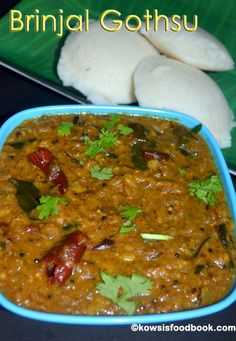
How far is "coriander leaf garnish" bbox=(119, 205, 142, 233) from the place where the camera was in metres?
2.37

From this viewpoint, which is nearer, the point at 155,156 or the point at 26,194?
the point at 26,194

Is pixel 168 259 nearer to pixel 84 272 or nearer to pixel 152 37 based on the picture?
pixel 84 272

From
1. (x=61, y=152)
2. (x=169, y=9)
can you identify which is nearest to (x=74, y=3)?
(x=169, y=9)

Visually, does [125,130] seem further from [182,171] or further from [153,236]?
[153,236]

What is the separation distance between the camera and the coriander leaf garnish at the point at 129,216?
2373 millimetres

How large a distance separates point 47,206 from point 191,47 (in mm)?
2008

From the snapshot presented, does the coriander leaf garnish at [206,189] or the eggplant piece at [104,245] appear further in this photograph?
the coriander leaf garnish at [206,189]

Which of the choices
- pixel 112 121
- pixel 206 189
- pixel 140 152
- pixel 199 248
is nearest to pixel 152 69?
pixel 112 121

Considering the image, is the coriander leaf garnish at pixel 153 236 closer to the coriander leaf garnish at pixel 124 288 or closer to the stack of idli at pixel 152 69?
the coriander leaf garnish at pixel 124 288

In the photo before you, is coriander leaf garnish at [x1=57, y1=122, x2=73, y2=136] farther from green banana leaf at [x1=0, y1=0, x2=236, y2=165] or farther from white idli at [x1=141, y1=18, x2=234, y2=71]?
white idli at [x1=141, y1=18, x2=234, y2=71]

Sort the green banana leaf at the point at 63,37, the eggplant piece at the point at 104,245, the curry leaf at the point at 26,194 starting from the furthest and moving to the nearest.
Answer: the green banana leaf at the point at 63,37
the curry leaf at the point at 26,194
the eggplant piece at the point at 104,245

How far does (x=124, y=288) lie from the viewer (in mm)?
2207

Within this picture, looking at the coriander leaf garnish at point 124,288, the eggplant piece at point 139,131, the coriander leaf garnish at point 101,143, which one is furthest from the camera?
the eggplant piece at point 139,131

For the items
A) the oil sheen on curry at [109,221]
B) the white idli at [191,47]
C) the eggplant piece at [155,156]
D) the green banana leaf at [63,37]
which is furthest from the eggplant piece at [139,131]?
the white idli at [191,47]
